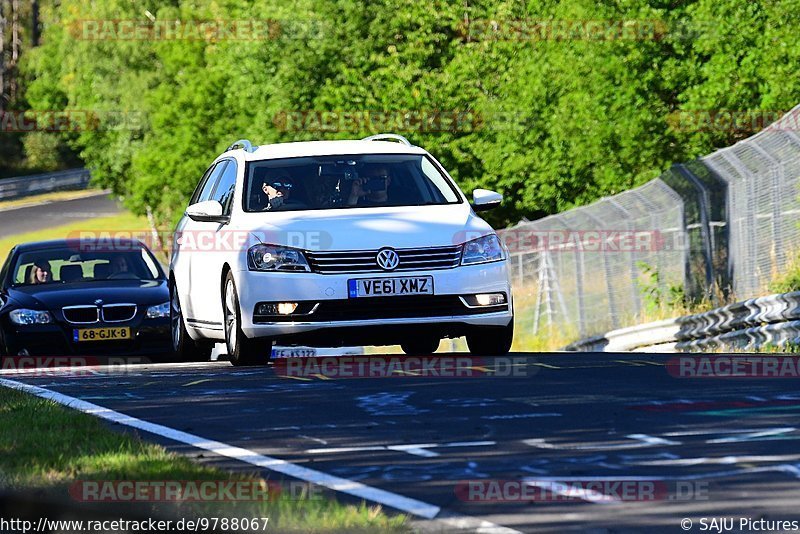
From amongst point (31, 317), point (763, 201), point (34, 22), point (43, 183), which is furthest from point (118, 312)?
point (34, 22)

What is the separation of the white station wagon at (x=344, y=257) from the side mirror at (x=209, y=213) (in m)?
0.01

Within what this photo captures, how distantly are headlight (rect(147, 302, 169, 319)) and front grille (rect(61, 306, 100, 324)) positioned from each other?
0.53 meters

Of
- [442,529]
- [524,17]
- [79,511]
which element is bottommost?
[442,529]

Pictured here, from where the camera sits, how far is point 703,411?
884 centimetres

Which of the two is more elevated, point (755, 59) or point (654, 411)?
point (755, 59)

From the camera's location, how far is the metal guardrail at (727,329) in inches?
A: 637

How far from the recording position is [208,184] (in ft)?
51.6

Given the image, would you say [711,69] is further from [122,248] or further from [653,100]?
[122,248]

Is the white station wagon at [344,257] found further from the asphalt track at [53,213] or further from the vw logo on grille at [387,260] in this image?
the asphalt track at [53,213]

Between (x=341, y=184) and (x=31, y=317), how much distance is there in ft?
15.3

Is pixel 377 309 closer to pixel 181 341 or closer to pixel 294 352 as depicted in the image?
pixel 181 341

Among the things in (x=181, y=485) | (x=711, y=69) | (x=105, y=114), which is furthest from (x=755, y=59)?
(x=105, y=114)

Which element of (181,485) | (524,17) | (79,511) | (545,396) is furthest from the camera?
(524,17)

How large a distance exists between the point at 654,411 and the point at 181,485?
3198mm
